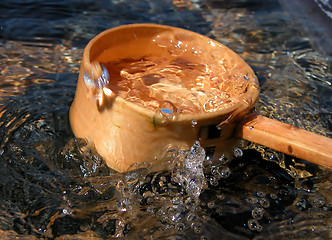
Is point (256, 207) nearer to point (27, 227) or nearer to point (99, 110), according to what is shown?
point (99, 110)

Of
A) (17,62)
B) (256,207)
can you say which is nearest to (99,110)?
(256,207)

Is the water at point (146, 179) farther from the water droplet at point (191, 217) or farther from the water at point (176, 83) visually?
the water at point (176, 83)

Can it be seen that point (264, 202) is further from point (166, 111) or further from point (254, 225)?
point (166, 111)

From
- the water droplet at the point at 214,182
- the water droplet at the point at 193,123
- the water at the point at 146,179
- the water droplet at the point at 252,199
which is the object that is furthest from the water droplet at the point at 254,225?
the water droplet at the point at 193,123

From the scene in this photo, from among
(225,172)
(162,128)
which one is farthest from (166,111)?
(225,172)

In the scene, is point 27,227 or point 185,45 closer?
point 27,227

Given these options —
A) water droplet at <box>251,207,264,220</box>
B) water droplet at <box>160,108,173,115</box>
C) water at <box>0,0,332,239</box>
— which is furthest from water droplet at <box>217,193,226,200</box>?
water droplet at <box>160,108,173,115</box>

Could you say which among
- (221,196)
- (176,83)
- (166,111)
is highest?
(166,111)
